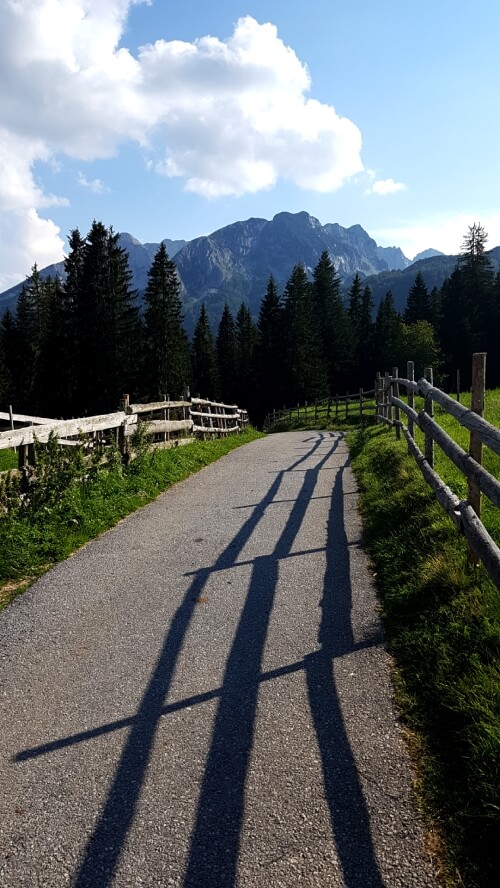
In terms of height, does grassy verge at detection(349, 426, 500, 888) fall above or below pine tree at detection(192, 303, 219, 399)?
below

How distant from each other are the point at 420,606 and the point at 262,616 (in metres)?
1.41

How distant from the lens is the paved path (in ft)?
8.17

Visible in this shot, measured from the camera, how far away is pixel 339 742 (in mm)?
Result: 3197

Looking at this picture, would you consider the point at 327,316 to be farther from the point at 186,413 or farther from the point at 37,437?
the point at 37,437

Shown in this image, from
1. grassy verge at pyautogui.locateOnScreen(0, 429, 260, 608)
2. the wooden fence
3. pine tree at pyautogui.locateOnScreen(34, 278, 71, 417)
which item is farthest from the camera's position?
pine tree at pyautogui.locateOnScreen(34, 278, 71, 417)

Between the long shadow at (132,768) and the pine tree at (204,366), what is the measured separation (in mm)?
58767

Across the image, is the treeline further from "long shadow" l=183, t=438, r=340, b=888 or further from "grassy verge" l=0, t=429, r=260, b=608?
"long shadow" l=183, t=438, r=340, b=888

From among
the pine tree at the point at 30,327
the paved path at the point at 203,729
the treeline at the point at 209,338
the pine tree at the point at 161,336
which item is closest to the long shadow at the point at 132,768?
the paved path at the point at 203,729

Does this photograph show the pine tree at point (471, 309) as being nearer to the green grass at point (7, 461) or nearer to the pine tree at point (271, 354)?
the pine tree at point (271, 354)

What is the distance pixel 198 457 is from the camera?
536 inches

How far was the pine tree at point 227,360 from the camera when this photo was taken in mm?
70250

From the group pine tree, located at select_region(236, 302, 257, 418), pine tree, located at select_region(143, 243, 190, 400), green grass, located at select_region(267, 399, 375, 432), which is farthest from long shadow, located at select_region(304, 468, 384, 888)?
pine tree, located at select_region(236, 302, 257, 418)

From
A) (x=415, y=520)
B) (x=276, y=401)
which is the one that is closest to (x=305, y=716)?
(x=415, y=520)

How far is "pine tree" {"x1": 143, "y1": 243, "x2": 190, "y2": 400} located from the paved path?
37.3 m
